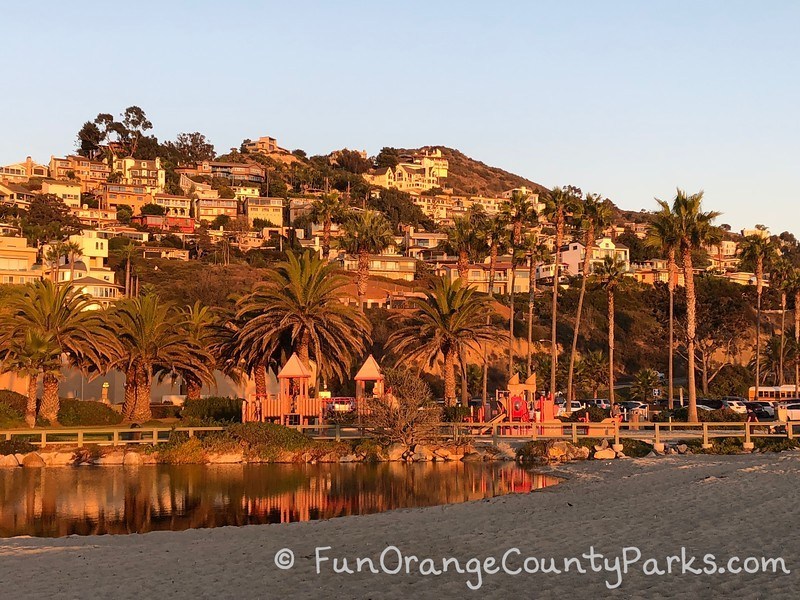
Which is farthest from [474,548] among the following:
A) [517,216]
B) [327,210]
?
[517,216]

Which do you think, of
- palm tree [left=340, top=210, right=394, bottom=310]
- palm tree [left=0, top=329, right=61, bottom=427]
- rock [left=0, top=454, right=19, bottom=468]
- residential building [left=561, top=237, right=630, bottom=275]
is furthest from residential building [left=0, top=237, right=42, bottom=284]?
residential building [left=561, top=237, right=630, bottom=275]

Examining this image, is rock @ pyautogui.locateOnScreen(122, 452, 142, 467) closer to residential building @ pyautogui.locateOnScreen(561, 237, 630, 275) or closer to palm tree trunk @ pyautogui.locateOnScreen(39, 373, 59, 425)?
palm tree trunk @ pyautogui.locateOnScreen(39, 373, 59, 425)

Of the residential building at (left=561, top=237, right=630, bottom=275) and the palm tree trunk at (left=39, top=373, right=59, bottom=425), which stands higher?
the residential building at (left=561, top=237, right=630, bottom=275)

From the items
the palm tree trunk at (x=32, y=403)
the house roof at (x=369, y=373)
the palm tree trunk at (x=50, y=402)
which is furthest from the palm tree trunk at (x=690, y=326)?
the palm tree trunk at (x=32, y=403)

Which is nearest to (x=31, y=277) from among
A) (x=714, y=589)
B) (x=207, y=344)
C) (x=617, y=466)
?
(x=207, y=344)

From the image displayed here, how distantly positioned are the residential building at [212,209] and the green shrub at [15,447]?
157641 millimetres

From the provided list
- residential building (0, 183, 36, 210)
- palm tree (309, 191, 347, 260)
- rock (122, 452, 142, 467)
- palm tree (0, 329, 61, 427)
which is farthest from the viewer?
residential building (0, 183, 36, 210)

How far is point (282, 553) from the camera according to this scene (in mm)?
19141

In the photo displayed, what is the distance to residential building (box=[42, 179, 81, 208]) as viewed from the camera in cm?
18712

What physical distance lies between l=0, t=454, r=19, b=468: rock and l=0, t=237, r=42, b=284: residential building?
2692 inches

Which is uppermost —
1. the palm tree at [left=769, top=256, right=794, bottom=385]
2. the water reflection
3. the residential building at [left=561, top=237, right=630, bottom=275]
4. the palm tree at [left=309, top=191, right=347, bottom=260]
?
the residential building at [left=561, top=237, right=630, bottom=275]

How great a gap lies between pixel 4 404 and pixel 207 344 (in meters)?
12.0

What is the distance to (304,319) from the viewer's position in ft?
164

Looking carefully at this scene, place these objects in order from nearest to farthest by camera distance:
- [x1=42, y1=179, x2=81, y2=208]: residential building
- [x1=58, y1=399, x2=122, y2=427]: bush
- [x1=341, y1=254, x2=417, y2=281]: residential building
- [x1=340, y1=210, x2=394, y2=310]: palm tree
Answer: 1. [x1=58, y1=399, x2=122, y2=427]: bush
2. [x1=340, y1=210, x2=394, y2=310]: palm tree
3. [x1=341, y1=254, x2=417, y2=281]: residential building
4. [x1=42, y1=179, x2=81, y2=208]: residential building
